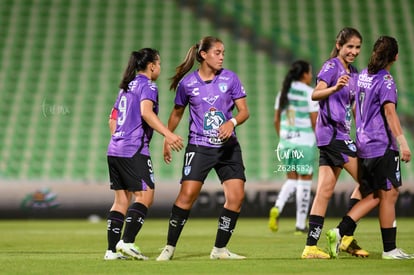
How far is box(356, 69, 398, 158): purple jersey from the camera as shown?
7.86 meters

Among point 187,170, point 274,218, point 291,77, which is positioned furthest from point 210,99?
point 291,77

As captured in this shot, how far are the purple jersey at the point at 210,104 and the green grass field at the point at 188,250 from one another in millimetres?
1107

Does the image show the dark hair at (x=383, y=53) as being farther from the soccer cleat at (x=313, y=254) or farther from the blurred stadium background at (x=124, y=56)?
the blurred stadium background at (x=124, y=56)

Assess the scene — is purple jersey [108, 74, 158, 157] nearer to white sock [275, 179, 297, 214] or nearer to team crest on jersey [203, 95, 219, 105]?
team crest on jersey [203, 95, 219, 105]

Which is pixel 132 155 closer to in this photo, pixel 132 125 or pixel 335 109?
pixel 132 125

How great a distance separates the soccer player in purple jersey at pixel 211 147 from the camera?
7.98m

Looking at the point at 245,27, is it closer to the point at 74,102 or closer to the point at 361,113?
the point at 74,102

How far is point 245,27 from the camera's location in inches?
858

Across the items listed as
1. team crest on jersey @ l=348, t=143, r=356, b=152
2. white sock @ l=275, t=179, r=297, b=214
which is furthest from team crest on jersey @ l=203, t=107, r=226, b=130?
white sock @ l=275, t=179, r=297, b=214

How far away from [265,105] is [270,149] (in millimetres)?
1462

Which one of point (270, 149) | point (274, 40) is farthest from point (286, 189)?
point (274, 40)

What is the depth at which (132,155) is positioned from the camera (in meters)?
8.19

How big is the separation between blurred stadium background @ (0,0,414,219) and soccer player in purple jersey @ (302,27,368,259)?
31.3 ft

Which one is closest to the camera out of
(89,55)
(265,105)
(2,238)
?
(2,238)
